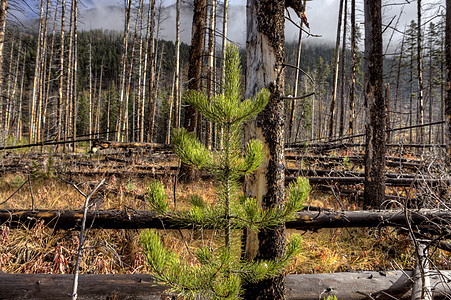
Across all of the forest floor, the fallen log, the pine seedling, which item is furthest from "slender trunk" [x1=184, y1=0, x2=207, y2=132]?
the pine seedling

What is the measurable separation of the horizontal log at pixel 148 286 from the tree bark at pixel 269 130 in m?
0.63

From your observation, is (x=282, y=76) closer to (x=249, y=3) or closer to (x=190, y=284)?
(x=249, y=3)

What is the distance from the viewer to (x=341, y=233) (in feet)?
14.9

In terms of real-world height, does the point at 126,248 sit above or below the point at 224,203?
below

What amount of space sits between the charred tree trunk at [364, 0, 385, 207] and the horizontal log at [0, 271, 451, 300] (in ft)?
7.73

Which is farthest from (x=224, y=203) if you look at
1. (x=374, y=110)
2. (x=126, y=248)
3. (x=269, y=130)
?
(x=374, y=110)

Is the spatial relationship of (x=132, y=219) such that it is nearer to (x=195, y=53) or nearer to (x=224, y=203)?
(x=224, y=203)

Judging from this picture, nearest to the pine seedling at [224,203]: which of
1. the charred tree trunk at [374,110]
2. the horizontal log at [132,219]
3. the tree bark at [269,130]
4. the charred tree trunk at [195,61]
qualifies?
the tree bark at [269,130]

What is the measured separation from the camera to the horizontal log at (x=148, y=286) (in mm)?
2195

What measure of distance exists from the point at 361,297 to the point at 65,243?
12.1 feet

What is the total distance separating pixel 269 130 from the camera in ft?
6.21

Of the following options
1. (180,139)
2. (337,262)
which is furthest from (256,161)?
(337,262)

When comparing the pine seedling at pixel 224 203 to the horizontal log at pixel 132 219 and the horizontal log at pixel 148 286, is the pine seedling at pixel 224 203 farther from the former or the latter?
the horizontal log at pixel 132 219

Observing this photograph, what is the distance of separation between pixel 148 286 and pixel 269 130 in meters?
1.88
